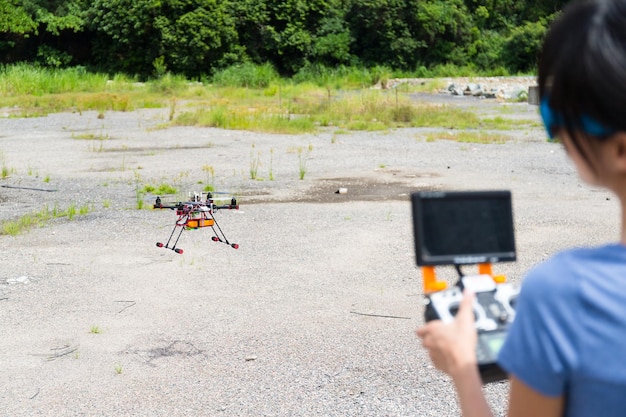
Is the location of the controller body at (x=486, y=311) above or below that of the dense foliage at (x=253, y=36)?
below

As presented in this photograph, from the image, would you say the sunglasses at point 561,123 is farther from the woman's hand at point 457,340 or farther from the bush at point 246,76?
the bush at point 246,76

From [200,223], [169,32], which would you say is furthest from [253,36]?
[200,223]

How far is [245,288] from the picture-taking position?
254 inches

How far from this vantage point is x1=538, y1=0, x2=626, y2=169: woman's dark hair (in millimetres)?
1061

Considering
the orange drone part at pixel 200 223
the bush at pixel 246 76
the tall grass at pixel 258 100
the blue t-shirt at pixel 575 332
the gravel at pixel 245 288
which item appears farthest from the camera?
the bush at pixel 246 76

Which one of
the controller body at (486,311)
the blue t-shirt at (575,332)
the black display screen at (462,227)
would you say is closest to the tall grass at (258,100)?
the black display screen at (462,227)

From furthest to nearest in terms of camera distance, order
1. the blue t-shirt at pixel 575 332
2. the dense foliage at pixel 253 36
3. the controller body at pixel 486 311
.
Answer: the dense foliage at pixel 253 36, the controller body at pixel 486 311, the blue t-shirt at pixel 575 332

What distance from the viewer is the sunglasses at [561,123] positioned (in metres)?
1.08

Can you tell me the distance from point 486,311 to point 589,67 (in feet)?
1.25

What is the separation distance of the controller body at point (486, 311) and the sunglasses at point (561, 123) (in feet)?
0.80

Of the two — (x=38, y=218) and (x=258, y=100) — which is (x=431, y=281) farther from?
(x=258, y=100)

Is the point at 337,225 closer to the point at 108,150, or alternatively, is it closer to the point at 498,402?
the point at 498,402

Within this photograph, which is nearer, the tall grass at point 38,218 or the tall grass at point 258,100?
the tall grass at point 38,218

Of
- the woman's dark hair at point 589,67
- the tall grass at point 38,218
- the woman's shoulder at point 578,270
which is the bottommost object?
the tall grass at point 38,218
